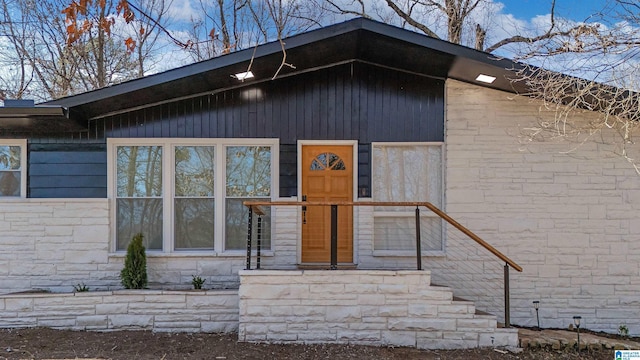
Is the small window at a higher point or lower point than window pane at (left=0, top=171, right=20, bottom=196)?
higher

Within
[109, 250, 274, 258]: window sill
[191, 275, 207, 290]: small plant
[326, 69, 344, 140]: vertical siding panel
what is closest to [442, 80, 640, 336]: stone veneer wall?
[326, 69, 344, 140]: vertical siding panel

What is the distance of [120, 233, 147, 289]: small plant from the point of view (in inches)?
233

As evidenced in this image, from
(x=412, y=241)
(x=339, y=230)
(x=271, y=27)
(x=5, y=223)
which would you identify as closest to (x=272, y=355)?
(x=339, y=230)

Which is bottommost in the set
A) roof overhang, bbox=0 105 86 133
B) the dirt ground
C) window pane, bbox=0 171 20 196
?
the dirt ground

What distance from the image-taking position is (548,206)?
6289mm

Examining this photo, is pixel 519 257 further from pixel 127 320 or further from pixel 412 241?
pixel 127 320

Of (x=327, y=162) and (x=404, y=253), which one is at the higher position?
(x=327, y=162)

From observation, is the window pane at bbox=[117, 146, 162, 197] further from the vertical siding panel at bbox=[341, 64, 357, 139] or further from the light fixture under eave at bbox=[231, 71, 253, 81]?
the vertical siding panel at bbox=[341, 64, 357, 139]

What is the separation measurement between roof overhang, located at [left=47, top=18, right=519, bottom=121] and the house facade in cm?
7

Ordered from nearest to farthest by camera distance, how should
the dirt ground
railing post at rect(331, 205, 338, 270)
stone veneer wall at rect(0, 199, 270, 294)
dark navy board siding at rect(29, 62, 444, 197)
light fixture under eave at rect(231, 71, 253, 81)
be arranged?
the dirt ground < railing post at rect(331, 205, 338, 270) < light fixture under eave at rect(231, 71, 253, 81) < stone veneer wall at rect(0, 199, 270, 294) < dark navy board siding at rect(29, 62, 444, 197)

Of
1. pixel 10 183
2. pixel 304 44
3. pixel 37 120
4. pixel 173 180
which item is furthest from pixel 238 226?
pixel 10 183

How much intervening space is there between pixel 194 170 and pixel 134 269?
159 centimetres

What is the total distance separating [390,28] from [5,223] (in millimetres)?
5846

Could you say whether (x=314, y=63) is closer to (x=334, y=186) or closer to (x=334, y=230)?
(x=334, y=186)
